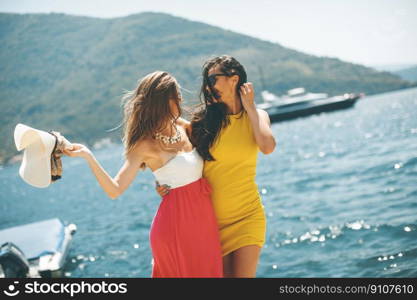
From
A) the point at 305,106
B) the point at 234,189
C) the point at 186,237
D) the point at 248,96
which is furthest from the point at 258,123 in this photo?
the point at 305,106

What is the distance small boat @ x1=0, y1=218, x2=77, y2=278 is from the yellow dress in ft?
24.3

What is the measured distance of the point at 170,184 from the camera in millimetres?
3715

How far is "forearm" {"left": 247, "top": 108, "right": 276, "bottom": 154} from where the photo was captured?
375 centimetres

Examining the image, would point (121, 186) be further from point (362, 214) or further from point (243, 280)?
point (362, 214)

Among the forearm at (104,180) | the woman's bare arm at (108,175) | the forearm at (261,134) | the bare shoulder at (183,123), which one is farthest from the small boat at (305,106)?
the forearm at (104,180)

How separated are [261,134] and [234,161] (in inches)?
12.4

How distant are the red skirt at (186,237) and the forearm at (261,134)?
1.97 feet

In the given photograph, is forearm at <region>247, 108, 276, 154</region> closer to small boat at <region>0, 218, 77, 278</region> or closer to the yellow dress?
the yellow dress

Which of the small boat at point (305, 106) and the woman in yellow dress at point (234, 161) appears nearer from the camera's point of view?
the woman in yellow dress at point (234, 161)

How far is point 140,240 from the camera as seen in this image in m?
17.2

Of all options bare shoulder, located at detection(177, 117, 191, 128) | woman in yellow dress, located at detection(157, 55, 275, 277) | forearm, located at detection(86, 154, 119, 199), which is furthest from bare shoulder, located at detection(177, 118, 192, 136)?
forearm, located at detection(86, 154, 119, 199)

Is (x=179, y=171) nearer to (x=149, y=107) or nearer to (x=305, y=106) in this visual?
(x=149, y=107)

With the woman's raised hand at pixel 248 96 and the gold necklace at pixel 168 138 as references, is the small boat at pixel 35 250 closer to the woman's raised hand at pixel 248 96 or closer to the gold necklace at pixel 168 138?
the gold necklace at pixel 168 138

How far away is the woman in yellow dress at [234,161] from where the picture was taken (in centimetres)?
378
